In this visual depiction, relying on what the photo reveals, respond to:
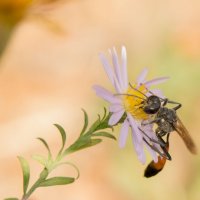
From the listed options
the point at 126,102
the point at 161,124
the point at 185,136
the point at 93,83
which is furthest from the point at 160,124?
the point at 93,83

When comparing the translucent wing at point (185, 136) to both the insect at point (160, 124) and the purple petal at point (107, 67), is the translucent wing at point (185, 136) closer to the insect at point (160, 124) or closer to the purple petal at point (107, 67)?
the insect at point (160, 124)

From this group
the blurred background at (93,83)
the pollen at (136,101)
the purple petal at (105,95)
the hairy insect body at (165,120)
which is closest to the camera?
the purple petal at (105,95)

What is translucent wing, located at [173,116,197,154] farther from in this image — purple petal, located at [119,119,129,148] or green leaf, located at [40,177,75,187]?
green leaf, located at [40,177,75,187]

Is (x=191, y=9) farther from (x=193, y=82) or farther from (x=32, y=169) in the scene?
(x=32, y=169)

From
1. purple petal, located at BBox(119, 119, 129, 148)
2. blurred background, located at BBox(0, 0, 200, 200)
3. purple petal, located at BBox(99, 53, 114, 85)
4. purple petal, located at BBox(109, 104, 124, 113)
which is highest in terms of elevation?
blurred background, located at BBox(0, 0, 200, 200)

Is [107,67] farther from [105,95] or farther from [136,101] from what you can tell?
[136,101]

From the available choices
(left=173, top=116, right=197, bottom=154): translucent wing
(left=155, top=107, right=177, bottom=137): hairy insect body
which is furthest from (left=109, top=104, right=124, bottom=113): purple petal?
(left=173, top=116, right=197, bottom=154): translucent wing

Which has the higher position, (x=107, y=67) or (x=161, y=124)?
(x=107, y=67)

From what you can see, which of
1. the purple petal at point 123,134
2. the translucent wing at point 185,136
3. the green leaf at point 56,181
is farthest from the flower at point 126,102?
the translucent wing at point 185,136
